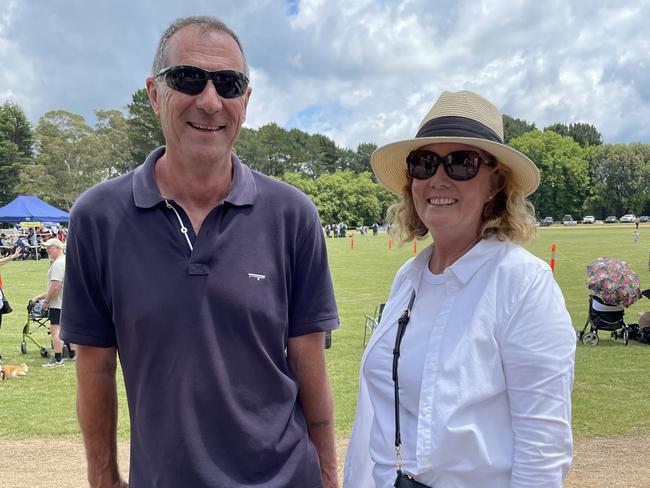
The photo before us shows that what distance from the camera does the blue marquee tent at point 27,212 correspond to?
109 feet

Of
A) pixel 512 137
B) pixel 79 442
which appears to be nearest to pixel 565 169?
pixel 512 137

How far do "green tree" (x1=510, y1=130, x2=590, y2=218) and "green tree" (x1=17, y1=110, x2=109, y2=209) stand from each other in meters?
66.3

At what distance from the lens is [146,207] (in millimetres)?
2035

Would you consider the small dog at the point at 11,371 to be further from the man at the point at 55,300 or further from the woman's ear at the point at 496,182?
the woman's ear at the point at 496,182

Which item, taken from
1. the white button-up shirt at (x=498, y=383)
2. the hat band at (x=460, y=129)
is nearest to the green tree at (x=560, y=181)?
the hat band at (x=460, y=129)

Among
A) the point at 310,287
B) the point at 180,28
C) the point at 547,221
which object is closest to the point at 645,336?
the point at 310,287

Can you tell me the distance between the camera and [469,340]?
6.29 ft

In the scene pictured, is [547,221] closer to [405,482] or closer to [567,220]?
[567,220]

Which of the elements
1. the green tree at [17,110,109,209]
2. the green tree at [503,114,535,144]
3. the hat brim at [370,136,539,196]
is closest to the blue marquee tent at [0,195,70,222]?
the hat brim at [370,136,539,196]

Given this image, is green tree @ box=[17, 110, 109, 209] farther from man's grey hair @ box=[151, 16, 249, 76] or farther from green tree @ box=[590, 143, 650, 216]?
green tree @ box=[590, 143, 650, 216]

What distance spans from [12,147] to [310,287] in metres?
85.9

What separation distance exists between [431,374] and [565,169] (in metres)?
103

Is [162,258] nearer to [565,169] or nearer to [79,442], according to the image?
[79,442]

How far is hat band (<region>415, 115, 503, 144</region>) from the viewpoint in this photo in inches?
88.3
